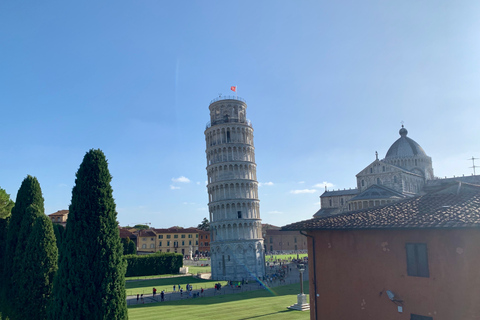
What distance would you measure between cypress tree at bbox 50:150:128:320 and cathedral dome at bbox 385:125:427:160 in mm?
81324

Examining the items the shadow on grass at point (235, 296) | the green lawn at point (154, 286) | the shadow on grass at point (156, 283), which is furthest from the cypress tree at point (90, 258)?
the shadow on grass at point (156, 283)

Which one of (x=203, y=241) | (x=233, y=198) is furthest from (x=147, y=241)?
(x=233, y=198)

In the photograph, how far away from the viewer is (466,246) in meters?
12.9

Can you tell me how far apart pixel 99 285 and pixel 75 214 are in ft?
11.1

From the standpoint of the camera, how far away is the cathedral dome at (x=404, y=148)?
85938 mm

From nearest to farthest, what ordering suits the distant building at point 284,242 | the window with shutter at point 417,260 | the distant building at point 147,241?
the window with shutter at point 417,260, the distant building at point 147,241, the distant building at point 284,242

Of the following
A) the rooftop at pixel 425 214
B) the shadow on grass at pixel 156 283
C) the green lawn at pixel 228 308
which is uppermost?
the rooftop at pixel 425 214

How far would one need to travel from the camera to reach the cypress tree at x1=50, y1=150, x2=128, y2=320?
16406 mm

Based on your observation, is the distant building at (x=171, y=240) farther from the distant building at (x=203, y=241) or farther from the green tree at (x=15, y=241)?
the green tree at (x=15, y=241)

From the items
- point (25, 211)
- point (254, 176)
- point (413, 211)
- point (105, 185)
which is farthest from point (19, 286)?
point (254, 176)

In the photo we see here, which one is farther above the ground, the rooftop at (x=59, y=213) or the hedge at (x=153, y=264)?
the rooftop at (x=59, y=213)

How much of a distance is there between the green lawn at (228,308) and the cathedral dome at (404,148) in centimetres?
5736

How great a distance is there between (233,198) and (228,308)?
32.1 metres

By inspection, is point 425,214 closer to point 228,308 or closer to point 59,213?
point 228,308
